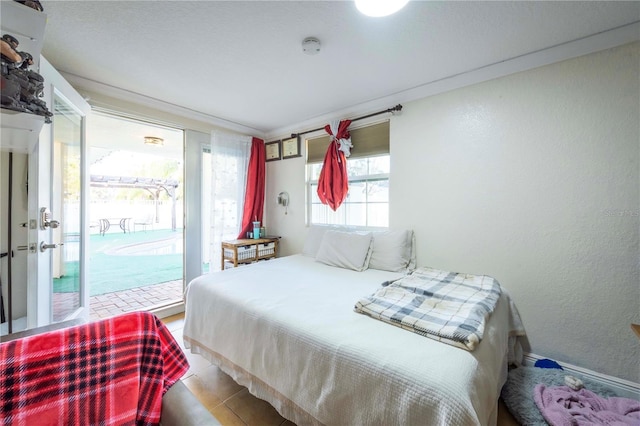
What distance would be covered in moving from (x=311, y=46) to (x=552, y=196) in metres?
2.07

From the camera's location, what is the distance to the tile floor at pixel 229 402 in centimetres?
148

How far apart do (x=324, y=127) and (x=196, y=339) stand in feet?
8.54

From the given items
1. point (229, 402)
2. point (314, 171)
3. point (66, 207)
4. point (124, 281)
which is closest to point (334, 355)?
point (229, 402)

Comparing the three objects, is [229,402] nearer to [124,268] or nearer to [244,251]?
[244,251]

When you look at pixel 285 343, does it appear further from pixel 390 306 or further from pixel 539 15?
pixel 539 15

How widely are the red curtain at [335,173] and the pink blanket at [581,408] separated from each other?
2.21 metres

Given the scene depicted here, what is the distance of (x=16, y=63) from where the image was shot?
0.82 m

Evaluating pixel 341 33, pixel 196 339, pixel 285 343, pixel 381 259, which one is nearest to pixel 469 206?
pixel 381 259

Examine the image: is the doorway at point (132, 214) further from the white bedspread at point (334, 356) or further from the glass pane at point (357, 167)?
the glass pane at point (357, 167)

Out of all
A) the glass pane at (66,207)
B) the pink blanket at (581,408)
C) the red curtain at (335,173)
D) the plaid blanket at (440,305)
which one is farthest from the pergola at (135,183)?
the pink blanket at (581,408)

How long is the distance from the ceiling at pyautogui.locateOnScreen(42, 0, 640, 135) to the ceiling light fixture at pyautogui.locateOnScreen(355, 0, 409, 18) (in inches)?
3.6

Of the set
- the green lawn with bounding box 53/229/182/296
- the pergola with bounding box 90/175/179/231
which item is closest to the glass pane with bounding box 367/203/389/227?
the green lawn with bounding box 53/229/182/296

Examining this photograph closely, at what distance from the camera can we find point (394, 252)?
2387mm

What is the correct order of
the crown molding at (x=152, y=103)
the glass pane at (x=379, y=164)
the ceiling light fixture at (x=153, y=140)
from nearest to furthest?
1. the crown molding at (x=152, y=103)
2. the glass pane at (x=379, y=164)
3. the ceiling light fixture at (x=153, y=140)
